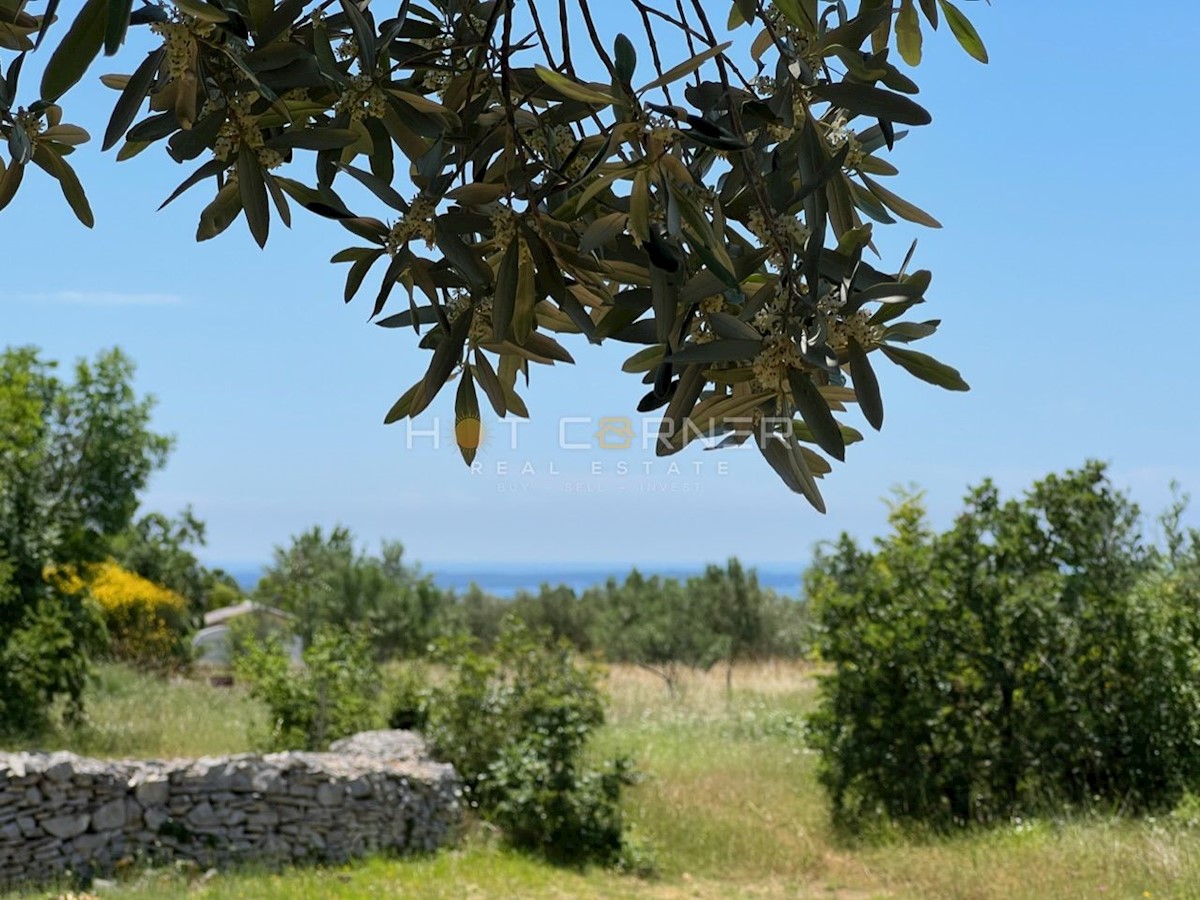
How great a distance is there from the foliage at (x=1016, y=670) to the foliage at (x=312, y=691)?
11.5 feet

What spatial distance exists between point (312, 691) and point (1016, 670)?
4864 millimetres

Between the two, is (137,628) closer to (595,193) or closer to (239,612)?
(239,612)

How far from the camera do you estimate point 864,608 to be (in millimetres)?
7477

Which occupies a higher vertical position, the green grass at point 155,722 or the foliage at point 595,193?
the foliage at point 595,193

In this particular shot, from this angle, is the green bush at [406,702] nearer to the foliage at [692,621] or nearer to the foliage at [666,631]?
the foliage at [692,621]

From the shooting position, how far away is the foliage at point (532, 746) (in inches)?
261

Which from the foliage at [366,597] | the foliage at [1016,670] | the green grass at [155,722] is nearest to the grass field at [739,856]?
the green grass at [155,722]

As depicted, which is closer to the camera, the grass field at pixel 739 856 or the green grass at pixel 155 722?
the grass field at pixel 739 856

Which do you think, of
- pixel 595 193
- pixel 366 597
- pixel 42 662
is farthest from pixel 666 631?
pixel 595 193

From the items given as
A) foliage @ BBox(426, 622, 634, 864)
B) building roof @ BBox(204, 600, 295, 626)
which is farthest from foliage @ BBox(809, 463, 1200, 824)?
building roof @ BBox(204, 600, 295, 626)

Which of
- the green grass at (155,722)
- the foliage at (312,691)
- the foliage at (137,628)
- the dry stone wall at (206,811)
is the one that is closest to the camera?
the dry stone wall at (206,811)

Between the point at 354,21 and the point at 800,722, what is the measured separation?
10060 mm

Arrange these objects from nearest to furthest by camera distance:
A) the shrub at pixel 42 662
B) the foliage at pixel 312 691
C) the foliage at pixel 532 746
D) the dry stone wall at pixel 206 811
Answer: the dry stone wall at pixel 206 811, the foliage at pixel 532 746, the foliage at pixel 312 691, the shrub at pixel 42 662

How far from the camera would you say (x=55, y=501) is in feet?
31.8
